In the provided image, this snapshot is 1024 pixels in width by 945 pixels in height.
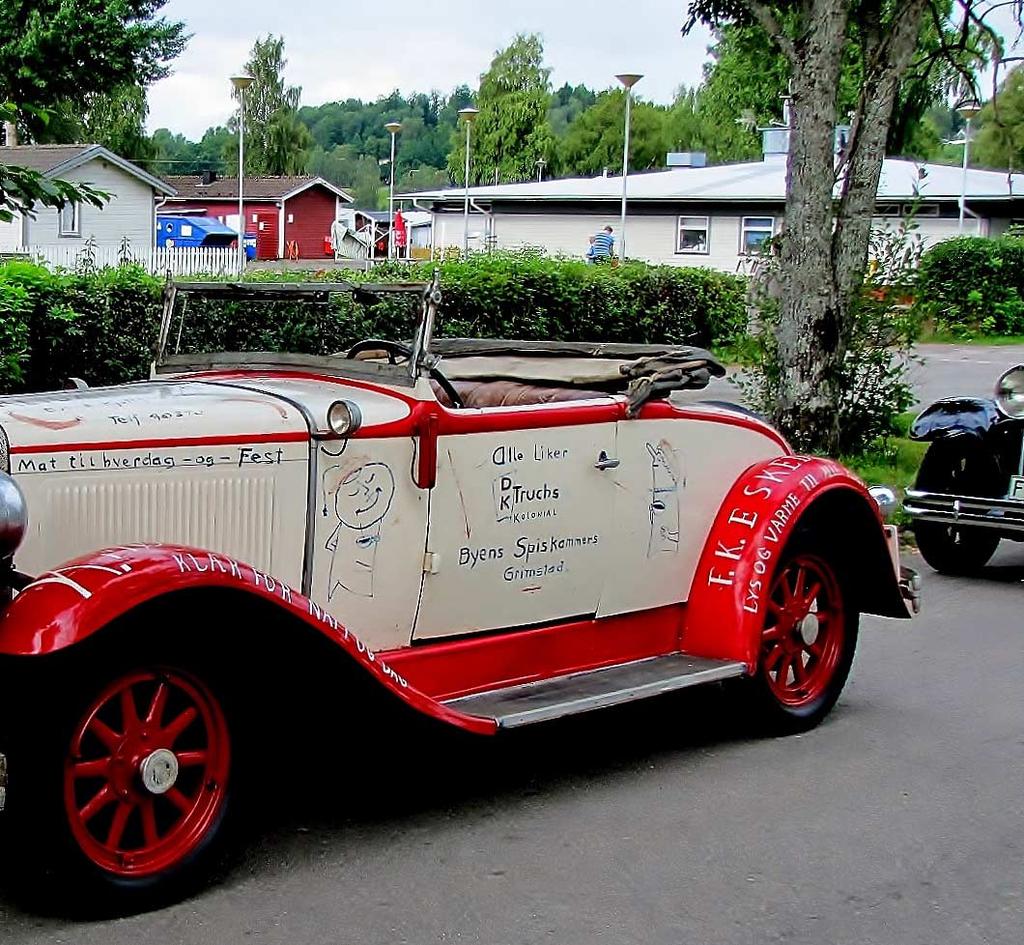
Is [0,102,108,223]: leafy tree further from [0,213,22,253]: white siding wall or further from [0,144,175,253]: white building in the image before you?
[0,213,22,253]: white siding wall

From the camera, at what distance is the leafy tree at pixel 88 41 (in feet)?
119

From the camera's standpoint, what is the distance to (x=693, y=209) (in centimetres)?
3931

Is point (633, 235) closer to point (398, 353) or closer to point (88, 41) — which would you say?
point (88, 41)

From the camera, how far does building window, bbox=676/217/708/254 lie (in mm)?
39406

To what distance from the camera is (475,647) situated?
16.0ft

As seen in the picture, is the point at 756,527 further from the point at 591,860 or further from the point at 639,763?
the point at 591,860

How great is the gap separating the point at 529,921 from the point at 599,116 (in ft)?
247

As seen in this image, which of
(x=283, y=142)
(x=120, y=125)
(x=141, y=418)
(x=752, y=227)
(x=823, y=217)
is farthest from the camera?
(x=283, y=142)

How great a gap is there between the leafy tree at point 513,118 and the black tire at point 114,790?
72078mm

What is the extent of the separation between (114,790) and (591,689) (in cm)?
177

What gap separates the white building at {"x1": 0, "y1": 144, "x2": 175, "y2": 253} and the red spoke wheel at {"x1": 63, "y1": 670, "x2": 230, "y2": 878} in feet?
112

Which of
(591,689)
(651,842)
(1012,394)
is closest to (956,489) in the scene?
(1012,394)

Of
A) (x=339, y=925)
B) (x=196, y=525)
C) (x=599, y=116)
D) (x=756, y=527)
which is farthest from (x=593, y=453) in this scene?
(x=599, y=116)

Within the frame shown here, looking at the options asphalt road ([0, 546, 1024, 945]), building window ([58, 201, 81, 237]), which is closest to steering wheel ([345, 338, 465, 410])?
asphalt road ([0, 546, 1024, 945])
